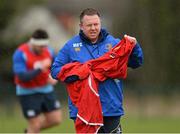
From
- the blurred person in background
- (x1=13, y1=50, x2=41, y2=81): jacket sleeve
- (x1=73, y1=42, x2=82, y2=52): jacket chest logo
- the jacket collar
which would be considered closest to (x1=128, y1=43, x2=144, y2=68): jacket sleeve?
the jacket collar

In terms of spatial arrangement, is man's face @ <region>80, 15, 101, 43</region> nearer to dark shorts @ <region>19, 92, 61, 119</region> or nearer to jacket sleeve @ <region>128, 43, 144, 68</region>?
jacket sleeve @ <region>128, 43, 144, 68</region>

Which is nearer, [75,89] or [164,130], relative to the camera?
[75,89]

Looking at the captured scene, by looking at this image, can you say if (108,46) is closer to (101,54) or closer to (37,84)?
(101,54)

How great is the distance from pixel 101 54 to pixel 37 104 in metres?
5.18

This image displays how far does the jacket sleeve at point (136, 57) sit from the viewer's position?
7.93 m

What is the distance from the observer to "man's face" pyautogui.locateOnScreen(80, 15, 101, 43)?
25.9 ft

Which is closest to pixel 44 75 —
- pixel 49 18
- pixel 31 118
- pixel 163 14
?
pixel 31 118

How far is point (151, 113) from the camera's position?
21.4 meters

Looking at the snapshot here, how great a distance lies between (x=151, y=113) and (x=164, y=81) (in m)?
3.52

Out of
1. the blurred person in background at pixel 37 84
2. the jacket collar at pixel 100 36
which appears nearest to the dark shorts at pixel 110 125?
the jacket collar at pixel 100 36

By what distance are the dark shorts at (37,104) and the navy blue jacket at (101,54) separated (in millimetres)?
4944

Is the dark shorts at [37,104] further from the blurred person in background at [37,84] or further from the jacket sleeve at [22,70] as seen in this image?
the jacket sleeve at [22,70]

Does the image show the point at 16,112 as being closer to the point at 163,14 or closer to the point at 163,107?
the point at 163,107

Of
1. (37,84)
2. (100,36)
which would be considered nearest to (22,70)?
(37,84)
